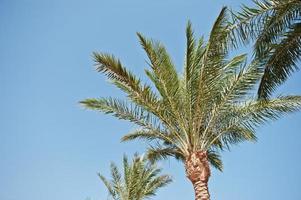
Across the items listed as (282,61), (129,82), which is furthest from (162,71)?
(282,61)

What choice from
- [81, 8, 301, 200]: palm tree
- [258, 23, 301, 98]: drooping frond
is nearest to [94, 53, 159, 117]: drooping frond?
[81, 8, 301, 200]: palm tree

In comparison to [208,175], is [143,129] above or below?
above

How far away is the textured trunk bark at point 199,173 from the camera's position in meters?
10.4

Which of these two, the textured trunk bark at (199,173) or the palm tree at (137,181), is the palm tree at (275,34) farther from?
the palm tree at (137,181)

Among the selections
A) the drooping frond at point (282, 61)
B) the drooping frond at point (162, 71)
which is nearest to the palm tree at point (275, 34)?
the drooping frond at point (282, 61)

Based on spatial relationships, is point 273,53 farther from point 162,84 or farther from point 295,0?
point 162,84

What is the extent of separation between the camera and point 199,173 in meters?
10.5

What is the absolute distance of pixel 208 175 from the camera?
10.7 m

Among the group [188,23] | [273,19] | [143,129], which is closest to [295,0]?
[273,19]

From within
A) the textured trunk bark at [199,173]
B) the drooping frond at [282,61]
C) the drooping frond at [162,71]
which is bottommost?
the textured trunk bark at [199,173]

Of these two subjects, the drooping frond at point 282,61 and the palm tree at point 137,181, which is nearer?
the drooping frond at point 282,61

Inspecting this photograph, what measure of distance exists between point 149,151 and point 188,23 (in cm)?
Result: 518

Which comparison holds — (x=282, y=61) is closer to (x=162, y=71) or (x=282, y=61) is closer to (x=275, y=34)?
(x=275, y=34)

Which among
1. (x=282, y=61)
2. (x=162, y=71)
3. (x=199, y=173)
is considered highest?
(x=162, y=71)
